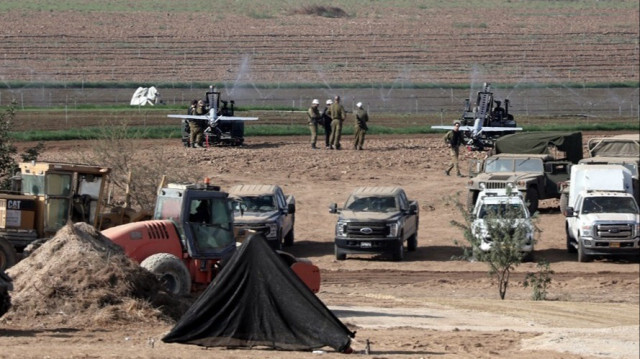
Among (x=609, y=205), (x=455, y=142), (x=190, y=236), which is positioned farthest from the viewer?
(x=455, y=142)

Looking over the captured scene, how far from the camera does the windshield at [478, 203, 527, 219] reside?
2861 centimetres

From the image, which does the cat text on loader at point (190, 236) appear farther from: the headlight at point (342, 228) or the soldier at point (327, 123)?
the soldier at point (327, 123)

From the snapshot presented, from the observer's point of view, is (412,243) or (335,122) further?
(335,122)

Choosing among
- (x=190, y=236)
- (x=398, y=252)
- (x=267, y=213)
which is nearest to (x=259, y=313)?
(x=190, y=236)

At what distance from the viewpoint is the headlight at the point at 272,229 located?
3140 cm

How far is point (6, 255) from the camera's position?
24.0m

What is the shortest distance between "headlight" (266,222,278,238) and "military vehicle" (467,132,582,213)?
632cm

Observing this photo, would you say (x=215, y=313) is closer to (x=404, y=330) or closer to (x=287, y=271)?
(x=287, y=271)

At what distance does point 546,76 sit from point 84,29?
92.3 ft

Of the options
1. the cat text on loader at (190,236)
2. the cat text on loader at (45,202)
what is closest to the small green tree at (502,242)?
the cat text on loader at (190,236)

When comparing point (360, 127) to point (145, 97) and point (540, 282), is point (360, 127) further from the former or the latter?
point (540, 282)

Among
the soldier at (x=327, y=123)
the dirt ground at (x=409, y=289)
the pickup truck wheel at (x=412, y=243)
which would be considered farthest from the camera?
the soldier at (x=327, y=123)

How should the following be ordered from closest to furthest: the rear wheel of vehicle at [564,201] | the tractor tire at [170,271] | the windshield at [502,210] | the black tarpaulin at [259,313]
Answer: the black tarpaulin at [259,313] → the tractor tire at [170,271] → the windshield at [502,210] → the rear wheel of vehicle at [564,201]

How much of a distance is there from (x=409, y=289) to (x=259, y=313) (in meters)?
10.1
